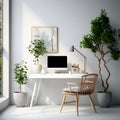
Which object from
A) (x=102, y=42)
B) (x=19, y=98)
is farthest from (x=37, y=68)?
(x=102, y=42)

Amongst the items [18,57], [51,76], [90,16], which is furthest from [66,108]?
[90,16]

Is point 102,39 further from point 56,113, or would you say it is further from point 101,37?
point 56,113

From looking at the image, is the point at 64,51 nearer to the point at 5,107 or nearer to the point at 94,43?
the point at 94,43

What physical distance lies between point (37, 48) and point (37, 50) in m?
0.04

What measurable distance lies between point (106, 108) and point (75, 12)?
222 cm

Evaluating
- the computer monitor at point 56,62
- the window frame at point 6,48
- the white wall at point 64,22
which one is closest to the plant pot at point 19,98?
the window frame at point 6,48

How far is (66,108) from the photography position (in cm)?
612

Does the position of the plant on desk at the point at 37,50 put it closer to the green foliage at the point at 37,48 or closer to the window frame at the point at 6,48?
the green foliage at the point at 37,48

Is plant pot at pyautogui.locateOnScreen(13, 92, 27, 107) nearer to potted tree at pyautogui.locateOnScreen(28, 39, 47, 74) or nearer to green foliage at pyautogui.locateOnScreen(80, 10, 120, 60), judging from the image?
potted tree at pyautogui.locateOnScreen(28, 39, 47, 74)

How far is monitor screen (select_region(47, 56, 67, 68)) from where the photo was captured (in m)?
6.35

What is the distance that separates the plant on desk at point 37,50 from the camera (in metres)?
6.32

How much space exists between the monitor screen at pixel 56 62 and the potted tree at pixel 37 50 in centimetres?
22

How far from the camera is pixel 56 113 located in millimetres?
5535

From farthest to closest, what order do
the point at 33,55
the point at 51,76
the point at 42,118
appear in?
the point at 33,55
the point at 51,76
the point at 42,118
